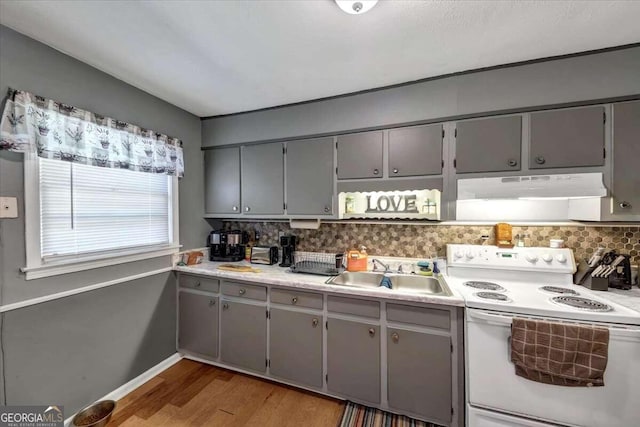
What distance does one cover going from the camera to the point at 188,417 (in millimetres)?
1753

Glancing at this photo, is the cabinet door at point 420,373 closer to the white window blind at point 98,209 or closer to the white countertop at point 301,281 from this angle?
the white countertop at point 301,281

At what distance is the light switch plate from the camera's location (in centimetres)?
137

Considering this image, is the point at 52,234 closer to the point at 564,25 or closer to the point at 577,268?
the point at 564,25

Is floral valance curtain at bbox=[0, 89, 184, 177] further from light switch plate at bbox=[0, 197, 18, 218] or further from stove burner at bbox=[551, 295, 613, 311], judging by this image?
stove burner at bbox=[551, 295, 613, 311]

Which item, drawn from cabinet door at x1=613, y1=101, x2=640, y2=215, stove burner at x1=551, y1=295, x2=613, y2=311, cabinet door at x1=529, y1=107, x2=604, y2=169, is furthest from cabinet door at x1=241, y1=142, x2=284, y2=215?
cabinet door at x1=613, y1=101, x2=640, y2=215

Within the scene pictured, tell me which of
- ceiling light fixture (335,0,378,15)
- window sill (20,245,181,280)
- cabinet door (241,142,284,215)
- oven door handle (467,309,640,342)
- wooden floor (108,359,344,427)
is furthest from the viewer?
cabinet door (241,142,284,215)

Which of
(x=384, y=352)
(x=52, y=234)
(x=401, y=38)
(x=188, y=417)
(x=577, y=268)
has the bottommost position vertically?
(x=188, y=417)

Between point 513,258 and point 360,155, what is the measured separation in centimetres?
137

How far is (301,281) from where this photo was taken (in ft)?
6.34

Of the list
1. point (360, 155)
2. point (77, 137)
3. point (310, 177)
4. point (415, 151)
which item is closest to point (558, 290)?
point (415, 151)

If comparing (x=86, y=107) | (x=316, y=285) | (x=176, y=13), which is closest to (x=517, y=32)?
(x=176, y=13)

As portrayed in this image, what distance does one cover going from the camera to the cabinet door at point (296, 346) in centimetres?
190

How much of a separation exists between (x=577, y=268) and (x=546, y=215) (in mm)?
423

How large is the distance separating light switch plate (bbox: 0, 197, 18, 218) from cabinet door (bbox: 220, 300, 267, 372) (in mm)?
Result: 1407
